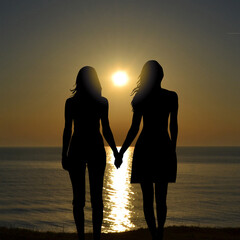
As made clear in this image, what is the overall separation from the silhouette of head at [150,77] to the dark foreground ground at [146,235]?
5913 mm

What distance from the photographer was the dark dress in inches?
298

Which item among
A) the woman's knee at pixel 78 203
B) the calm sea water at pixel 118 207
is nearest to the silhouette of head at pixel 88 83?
the woman's knee at pixel 78 203

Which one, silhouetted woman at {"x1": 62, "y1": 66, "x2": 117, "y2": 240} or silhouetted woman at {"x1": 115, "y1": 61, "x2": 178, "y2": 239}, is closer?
silhouetted woman at {"x1": 115, "y1": 61, "x2": 178, "y2": 239}

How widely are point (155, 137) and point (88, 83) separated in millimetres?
1588

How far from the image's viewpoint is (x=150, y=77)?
7.68 m

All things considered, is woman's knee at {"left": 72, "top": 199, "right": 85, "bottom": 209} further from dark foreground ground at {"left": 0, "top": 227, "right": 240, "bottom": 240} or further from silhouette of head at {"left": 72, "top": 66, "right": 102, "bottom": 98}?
dark foreground ground at {"left": 0, "top": 227, "right": 240, "bottom": 240}

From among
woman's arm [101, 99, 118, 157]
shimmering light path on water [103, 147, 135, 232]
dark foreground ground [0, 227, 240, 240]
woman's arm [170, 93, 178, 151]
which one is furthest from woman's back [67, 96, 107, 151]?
shimmering light path on water [103, 147, 135, 232]

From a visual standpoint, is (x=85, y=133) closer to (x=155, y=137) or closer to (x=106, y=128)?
(x=106, y=128)

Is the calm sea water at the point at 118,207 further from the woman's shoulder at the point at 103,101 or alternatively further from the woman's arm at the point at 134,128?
the woman's shoulder at the point at 103,101

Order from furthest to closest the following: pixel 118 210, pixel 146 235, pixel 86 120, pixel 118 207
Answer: pixel 118 207
pixel 118 210
pixel 146 235
pixel 86 120

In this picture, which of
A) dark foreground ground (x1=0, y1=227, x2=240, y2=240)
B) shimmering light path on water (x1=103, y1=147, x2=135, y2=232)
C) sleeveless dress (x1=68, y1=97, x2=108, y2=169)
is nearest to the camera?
sleeveless dress (x1=68, y1=97, x2=108, y2=169)

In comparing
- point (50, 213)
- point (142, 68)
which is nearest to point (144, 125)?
point (142, 68)

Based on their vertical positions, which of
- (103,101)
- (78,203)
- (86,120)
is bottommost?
(78,203)

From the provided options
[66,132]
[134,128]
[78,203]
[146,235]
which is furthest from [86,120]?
[146,235]
